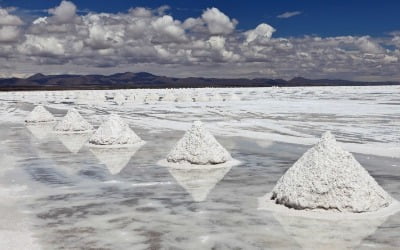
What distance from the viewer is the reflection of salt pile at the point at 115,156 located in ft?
58.0

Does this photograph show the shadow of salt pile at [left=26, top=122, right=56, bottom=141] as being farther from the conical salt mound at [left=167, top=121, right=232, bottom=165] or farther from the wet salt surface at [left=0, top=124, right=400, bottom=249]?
the conical salt mound at [left=167, top=121, right=232, bottom=165]

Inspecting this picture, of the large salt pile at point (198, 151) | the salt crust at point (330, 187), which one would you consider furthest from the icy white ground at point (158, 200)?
the large salt pile at point (198, 151)

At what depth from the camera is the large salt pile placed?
1738 cm

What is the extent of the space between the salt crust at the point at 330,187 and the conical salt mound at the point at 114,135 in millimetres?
12757

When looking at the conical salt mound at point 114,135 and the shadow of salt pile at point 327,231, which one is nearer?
the shadow of salt pile at point 327,231

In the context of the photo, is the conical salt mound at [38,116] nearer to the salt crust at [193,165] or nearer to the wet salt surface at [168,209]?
the wet salt surface at [168,209]

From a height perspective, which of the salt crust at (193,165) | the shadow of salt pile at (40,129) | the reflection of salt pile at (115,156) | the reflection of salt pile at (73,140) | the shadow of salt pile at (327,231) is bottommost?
the shadow of salt pile at (40,129)

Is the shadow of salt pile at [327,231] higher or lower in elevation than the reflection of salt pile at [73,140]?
higher

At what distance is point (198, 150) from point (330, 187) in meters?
7.03

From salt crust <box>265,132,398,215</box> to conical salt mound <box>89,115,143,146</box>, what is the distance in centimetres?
1276

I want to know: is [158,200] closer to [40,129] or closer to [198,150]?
[198,150]

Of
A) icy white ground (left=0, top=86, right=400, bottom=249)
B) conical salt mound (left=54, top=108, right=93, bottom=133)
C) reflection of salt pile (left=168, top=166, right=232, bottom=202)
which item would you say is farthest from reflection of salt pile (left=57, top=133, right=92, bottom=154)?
reflection of salt pile (left=168, top=166, right=232, bottom=202)

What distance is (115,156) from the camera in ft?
65.8

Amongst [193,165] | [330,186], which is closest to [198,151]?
[193,165]
